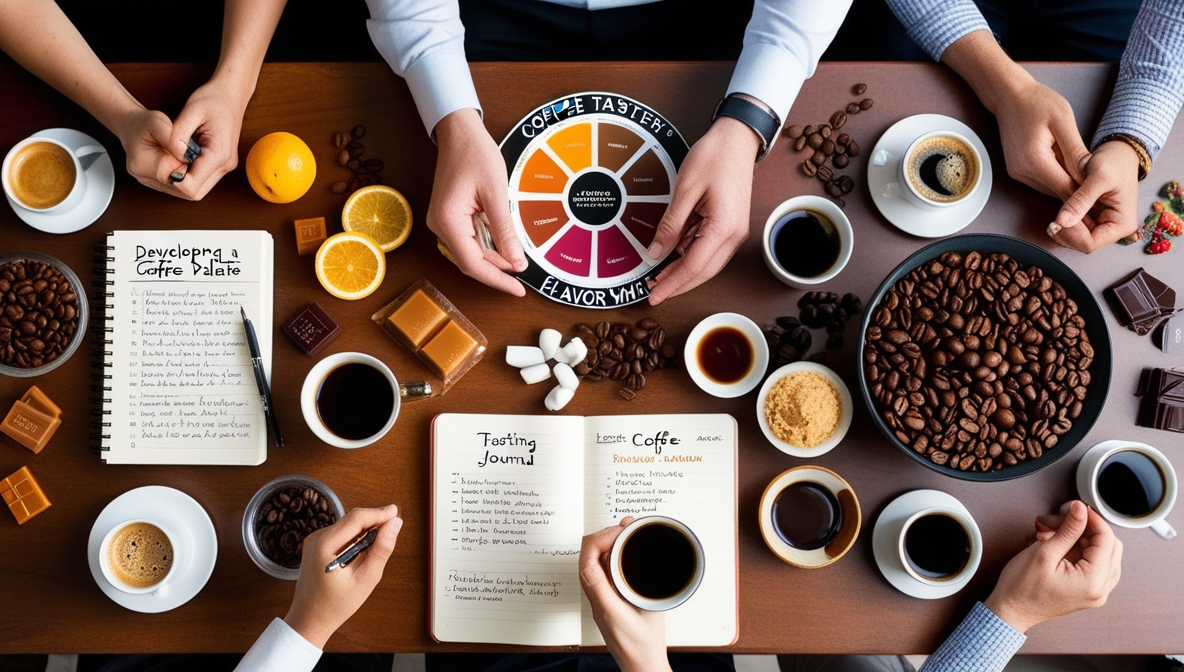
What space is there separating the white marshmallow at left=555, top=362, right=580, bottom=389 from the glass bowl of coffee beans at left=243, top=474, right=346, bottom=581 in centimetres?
49

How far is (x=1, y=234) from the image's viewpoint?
1.36 m

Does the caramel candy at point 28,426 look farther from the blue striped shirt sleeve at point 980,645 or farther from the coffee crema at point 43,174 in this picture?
the blue striped shirt sleeve at point 980,645

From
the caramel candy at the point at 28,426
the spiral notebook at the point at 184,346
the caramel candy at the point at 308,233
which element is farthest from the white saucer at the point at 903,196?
the caramel candy at the point at 28,426

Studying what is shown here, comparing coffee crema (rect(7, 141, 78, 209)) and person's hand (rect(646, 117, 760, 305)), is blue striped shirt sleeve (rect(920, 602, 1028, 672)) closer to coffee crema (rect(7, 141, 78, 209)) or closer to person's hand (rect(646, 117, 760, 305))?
person's hand (rect(646, 117, 760, 305))

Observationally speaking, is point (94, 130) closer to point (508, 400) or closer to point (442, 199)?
point (442, 199)

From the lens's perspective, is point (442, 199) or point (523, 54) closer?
point (442, 199)

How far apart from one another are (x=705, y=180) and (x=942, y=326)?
51 centimetres

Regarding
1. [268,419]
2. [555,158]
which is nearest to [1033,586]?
[555,158]

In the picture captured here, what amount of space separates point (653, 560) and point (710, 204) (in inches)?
26.0

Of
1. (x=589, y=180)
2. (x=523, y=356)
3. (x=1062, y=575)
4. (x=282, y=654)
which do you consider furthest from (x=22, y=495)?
(x=1062, y=575)

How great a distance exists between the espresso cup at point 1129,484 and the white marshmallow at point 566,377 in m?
0.97

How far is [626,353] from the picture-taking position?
1324 millimetres

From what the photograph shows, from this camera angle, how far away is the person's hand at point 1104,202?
4.13ft

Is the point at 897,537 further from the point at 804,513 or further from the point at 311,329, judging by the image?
the point at 311,329
